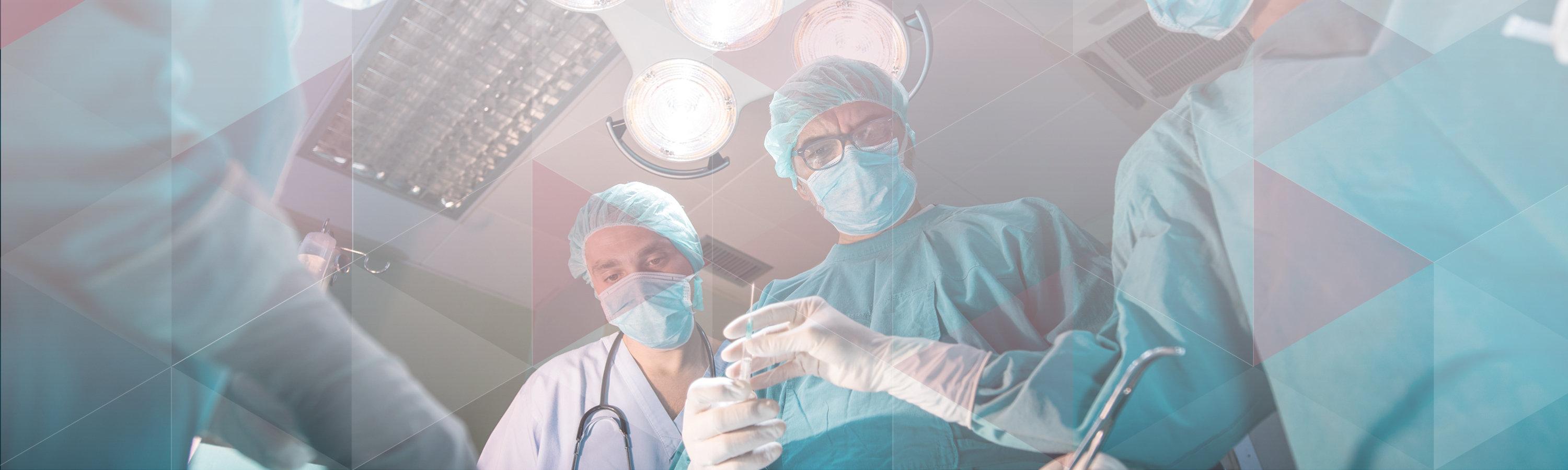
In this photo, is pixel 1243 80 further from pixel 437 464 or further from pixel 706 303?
pixel 437 464

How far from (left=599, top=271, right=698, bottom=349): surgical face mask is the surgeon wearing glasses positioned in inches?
7.6

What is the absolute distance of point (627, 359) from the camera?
166 centimetres

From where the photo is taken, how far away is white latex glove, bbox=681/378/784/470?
1.43 metres

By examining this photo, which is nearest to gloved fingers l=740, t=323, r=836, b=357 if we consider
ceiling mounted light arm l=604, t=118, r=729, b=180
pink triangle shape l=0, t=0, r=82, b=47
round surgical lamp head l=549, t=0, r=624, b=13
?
ceiling mounted light arm l=604, t=118, r=729, b=180

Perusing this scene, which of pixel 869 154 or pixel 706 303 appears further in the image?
pixel 706 303

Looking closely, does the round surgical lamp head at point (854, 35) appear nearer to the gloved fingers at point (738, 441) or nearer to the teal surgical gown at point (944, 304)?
the teal surgical gown at point (944, 304)

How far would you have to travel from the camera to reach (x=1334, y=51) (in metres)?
1.24

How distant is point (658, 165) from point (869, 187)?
551 millimetres

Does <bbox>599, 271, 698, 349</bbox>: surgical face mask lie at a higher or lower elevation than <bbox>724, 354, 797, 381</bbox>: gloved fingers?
higher

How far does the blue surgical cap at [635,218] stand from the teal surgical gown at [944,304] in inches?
12.1

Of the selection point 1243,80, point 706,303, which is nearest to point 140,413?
point 706,303

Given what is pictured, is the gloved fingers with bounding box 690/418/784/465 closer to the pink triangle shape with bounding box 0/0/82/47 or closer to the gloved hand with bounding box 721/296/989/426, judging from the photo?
the gloved hand with bounding box 721/296/989/426

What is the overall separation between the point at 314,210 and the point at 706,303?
1027mm
